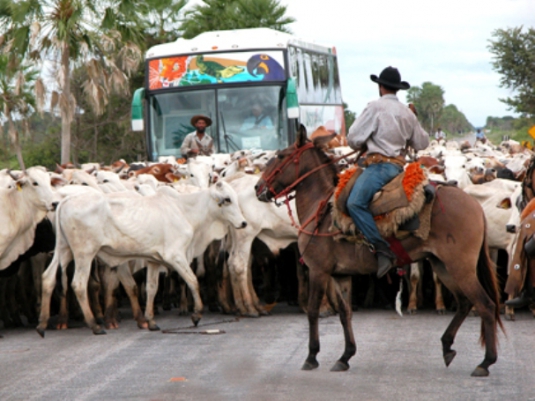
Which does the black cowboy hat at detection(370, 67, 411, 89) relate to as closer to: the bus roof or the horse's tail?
the horse's tail

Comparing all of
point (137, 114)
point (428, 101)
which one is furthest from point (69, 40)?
point (428, 101)

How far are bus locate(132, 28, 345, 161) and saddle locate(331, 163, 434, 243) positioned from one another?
11471 millimetres

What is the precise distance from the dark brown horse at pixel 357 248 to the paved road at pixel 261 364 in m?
0.37

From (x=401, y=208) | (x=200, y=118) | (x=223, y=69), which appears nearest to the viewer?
(x=401, y=208)

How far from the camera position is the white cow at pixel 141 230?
41.0 feet

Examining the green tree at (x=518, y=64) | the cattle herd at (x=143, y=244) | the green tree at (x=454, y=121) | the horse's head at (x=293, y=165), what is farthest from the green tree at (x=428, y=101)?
the horse's head at (x=293, y=165)

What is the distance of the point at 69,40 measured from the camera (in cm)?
2916

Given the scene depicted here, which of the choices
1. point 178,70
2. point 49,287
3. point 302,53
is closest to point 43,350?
point 49,287

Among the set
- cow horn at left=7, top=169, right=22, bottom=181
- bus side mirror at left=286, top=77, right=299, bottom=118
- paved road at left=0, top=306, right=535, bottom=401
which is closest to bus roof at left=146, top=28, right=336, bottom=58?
bus side mirror at left=286, top=77, right=299, bottom=118

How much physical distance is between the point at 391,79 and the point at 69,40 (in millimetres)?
20808

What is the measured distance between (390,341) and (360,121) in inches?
108

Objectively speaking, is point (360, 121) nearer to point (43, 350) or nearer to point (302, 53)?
point (43, 350)

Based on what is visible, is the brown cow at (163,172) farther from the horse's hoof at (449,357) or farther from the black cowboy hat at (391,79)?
the horse's hoof at (449,357)

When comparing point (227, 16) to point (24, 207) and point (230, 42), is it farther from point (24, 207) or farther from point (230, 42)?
point (24, 207)
